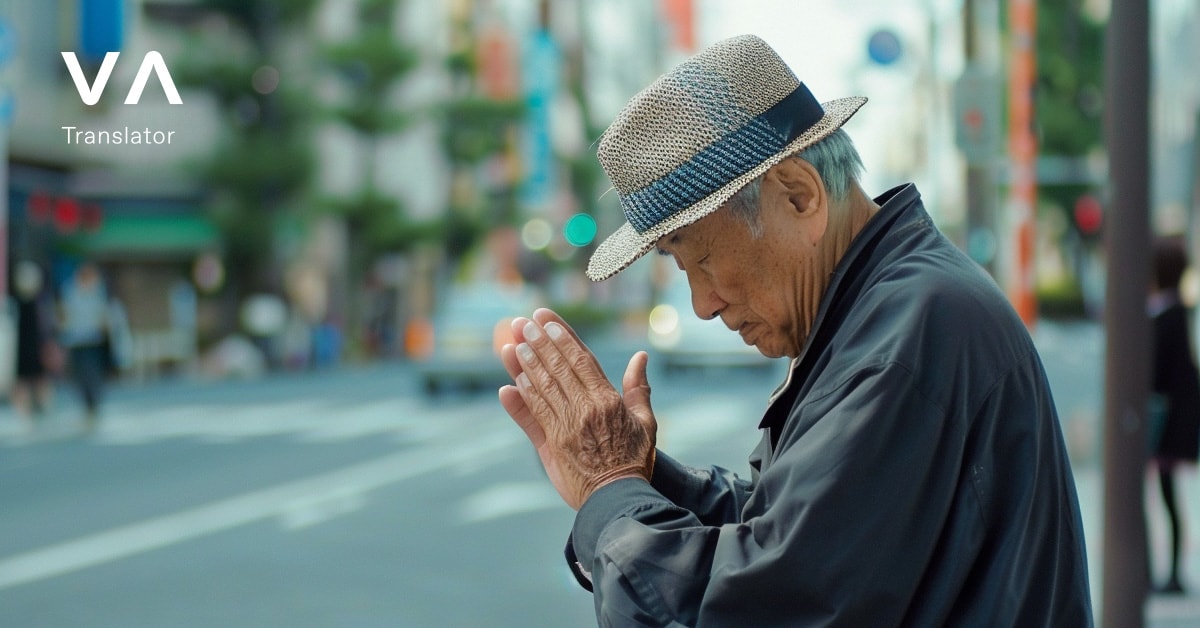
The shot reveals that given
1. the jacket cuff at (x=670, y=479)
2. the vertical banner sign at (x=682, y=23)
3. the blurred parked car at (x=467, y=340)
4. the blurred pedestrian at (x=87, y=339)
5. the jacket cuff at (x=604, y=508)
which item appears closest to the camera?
the jacket cuff at (x=604, y=508)

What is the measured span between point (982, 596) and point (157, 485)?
34.0ft

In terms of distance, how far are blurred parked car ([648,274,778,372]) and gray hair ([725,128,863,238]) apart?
21457 mm

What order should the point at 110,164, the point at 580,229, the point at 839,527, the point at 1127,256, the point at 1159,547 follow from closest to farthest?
the point at 839,527 < the point at 1127,256 < the point at 1159,547 < the point at 110,164 < the point at 580,229

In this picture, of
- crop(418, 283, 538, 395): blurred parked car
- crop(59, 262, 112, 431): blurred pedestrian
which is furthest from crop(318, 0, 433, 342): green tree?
crop(59, 262, 112, 431): blurred pedestrian

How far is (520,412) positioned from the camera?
177 centimetres

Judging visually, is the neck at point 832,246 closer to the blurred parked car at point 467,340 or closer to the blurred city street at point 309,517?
the blurred city street at point 309,517

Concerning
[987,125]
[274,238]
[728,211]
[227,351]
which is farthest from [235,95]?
[728,211]

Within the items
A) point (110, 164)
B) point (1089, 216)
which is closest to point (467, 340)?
point (110, 164)

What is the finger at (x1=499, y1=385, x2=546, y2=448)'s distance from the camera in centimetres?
174

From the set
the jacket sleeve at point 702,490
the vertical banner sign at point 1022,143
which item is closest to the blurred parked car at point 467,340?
the vertical banner sign at point 1022,143

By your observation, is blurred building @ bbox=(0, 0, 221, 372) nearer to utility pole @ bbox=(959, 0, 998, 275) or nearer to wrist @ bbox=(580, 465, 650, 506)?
utility pole @ bbox=(959, 0, 998, 275)

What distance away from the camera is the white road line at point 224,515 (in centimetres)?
767

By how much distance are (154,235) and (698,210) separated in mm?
33450

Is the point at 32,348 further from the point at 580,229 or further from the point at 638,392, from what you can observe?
the point at 580,229
